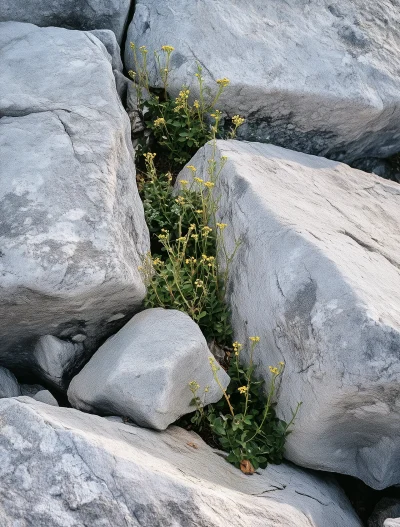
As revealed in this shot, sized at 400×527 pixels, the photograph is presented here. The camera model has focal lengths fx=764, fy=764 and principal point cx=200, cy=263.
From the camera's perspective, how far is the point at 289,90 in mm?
5602

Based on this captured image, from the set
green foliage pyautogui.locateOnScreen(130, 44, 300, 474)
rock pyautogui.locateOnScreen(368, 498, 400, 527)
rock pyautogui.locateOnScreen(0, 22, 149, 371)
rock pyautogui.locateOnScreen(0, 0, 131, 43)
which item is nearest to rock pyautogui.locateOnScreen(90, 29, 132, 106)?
green foliage pyautogui.locateOnScreen(130, 44, 300, 474)

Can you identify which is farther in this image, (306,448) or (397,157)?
(397,157)

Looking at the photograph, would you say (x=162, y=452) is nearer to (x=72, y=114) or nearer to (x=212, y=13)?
(x=72, y=114)

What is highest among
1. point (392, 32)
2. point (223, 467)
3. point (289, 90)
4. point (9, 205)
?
Answer: point (392, 32)

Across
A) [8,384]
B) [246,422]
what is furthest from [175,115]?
[246,422]

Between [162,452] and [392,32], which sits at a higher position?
[392,32]

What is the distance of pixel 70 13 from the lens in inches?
223

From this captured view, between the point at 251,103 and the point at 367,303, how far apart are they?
234cm

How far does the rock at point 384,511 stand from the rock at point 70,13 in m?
3.88

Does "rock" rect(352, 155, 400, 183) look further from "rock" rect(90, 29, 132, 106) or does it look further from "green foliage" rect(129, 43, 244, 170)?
"rock" rect(90, 29, 132, 106)

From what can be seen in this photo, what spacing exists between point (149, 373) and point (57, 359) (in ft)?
2.17

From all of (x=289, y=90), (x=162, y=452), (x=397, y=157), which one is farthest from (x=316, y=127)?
(x=162, y=452)

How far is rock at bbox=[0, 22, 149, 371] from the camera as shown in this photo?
3.87 meters

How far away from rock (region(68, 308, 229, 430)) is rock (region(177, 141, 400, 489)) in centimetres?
45
